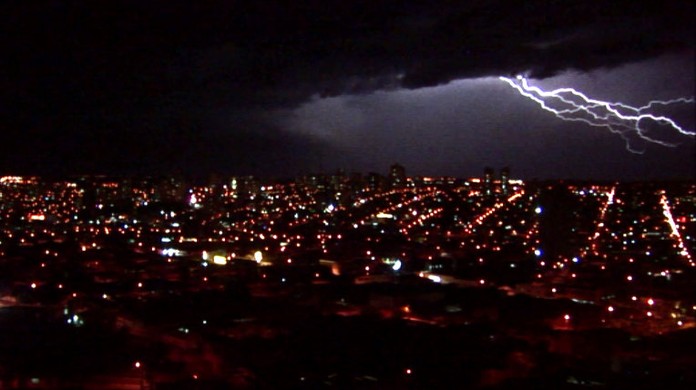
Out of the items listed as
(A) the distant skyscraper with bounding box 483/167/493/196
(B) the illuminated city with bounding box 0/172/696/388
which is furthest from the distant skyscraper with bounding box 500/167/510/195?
(B) the illuminated city with bounding box 0/172/696/388

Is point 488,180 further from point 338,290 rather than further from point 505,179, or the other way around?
point 338,290

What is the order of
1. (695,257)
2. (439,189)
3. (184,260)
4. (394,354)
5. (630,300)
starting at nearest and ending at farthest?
1. (394,354)
2. (630,300)
3. (184,260)
4. (695,257)
5. (439,189)

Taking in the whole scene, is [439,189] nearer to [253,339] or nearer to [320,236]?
[320,236]

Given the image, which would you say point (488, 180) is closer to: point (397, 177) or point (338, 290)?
point (397, 177)

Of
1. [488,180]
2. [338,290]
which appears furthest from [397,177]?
[338,290]

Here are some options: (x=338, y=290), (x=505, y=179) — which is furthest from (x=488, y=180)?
(x=338, y=290)

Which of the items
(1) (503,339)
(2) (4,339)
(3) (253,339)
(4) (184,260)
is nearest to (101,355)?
(2) (4,339)

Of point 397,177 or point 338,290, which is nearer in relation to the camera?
point 338,290

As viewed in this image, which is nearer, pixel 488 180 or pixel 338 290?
pixel 338 290

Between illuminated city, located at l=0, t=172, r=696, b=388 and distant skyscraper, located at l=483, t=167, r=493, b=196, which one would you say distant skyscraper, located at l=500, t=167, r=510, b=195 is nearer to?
distant skyscraper, located at l=483, t=167, r=493, b=196
